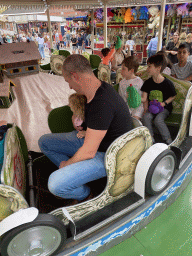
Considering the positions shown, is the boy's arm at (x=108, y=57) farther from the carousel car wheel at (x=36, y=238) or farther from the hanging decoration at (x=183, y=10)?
the hanging decoration at (x=183, y=10)

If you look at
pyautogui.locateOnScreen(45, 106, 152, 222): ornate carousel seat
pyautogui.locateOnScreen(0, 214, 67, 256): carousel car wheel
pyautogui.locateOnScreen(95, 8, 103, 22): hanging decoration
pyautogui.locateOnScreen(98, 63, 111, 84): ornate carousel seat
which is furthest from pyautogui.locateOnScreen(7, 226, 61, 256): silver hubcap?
pyautogui.locateOnScreen(95, 8, 103, 22): hanging decoration

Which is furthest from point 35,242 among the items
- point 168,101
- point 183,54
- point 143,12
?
point 143,12

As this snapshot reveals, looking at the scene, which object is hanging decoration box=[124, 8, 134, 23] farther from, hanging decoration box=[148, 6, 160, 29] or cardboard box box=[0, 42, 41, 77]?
cardboard box box=[0, 42, 41, 77]

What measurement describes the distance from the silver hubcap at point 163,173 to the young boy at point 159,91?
0.59m

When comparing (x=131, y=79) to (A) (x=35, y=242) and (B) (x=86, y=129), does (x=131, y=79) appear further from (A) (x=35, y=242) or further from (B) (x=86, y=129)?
(A) (x=35, y=242)

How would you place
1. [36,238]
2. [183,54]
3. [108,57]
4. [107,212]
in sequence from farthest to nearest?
[108,57], [183,54], [107,212], [36,238]

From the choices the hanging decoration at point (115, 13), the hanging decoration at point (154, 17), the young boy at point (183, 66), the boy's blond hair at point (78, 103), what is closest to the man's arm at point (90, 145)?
the boy's blond hair at point (78, 103)

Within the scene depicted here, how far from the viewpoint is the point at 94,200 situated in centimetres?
111

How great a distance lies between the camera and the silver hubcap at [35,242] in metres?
0.91

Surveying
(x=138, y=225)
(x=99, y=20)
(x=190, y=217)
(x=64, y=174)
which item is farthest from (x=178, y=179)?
(x=99, y=20)

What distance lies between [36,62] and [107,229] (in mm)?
3344

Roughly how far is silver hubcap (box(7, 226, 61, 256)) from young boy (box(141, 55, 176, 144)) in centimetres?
135

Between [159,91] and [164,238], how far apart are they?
4.14ft

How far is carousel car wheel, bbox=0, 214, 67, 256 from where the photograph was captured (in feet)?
2.82
